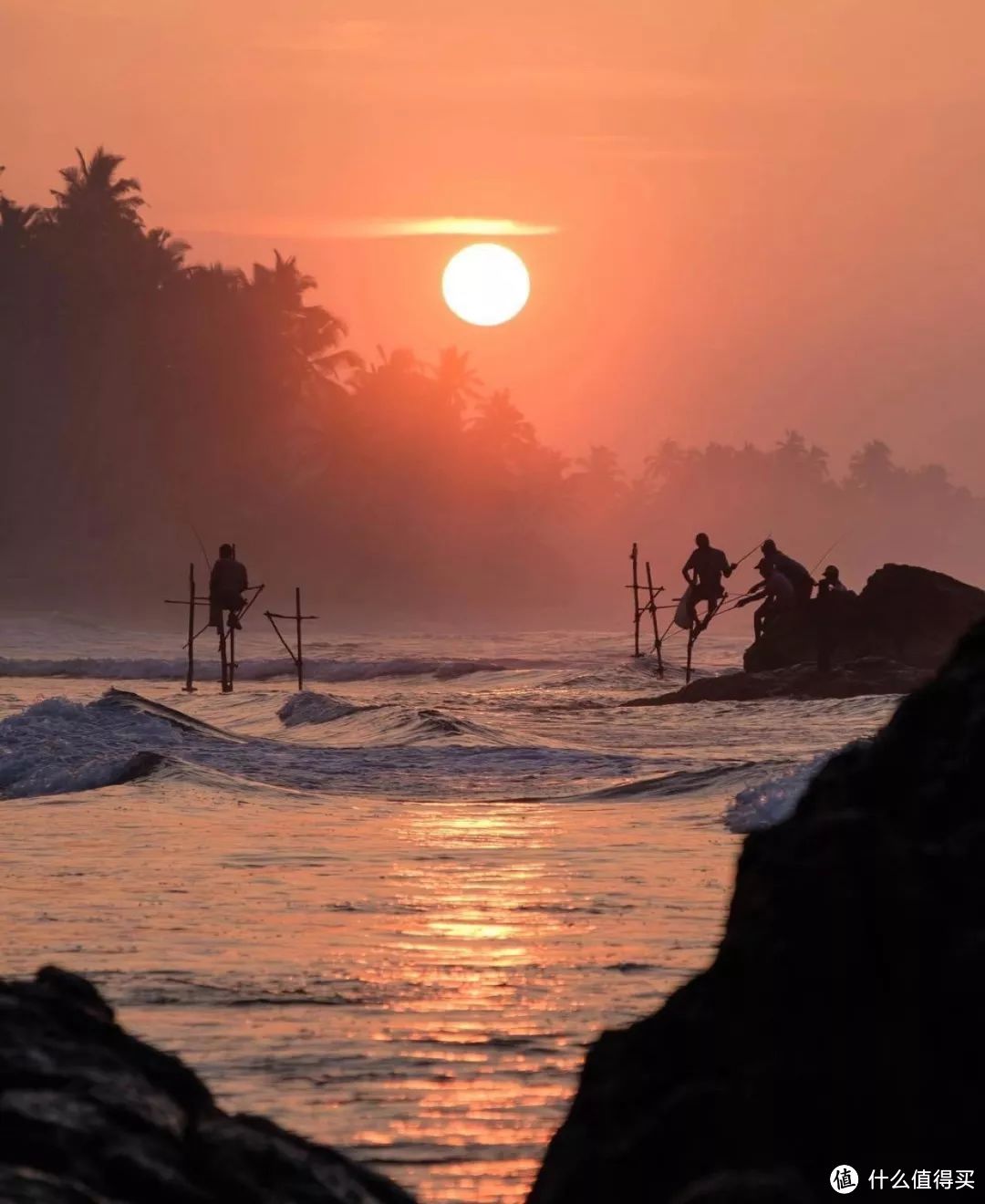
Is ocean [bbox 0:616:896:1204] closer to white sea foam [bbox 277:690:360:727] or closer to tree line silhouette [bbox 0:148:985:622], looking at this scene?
white sea foam [bbox 277:690:360:727]

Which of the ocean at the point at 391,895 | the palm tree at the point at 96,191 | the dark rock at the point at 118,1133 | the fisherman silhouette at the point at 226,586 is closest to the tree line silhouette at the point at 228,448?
the palm tree at the point at 96,191

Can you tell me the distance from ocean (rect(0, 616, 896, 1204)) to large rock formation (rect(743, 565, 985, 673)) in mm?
6161

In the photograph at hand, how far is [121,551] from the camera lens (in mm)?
87688

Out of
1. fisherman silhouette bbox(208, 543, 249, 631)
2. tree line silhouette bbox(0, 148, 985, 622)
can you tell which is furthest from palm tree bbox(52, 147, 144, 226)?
fisherman silhouette bbox(208, 543, 249, 631)

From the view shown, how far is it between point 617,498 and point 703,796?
139368 millimetres

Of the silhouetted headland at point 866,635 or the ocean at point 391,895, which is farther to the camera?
the silhouetted headland at point 866,635

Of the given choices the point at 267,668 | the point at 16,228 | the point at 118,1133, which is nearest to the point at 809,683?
the point at 118,1133

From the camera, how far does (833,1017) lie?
130 inches

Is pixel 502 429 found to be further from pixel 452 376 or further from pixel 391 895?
pixel 391 895

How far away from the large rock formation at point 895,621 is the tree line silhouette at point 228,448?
179 feet

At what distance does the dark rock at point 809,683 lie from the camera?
24.4 metres

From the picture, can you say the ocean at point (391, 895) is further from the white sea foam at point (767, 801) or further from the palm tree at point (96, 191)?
the palm tree at point (96, 191)

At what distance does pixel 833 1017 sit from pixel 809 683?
22.0 m

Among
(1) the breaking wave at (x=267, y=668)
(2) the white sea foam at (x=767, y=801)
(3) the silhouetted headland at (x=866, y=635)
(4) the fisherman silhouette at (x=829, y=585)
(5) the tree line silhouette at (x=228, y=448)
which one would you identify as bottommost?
(2) the white sea foam at (x=767, y=801)
